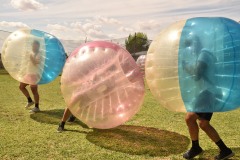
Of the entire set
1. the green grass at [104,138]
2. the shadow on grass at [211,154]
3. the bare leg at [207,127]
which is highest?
the bare leg at [207,127]

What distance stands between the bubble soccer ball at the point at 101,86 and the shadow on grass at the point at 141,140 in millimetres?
431

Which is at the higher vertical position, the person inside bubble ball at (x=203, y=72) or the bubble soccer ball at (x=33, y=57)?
the person inside bubble ball at (x=203, y=72)

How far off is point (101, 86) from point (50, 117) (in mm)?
2752

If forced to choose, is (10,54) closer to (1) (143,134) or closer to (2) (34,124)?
(2) (34,124)

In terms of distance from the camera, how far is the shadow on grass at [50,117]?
632 cm

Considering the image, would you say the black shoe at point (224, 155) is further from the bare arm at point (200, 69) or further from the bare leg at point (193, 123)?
the bare arm at point (200, 69)

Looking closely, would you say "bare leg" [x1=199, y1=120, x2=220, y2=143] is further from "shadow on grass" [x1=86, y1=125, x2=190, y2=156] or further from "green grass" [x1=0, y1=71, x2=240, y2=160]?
"shadow on grass" [x1=86, y1=125, x2=190, y2=156]

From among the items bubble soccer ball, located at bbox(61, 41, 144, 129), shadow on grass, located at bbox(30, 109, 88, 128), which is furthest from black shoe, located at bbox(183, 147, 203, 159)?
shadow on grass, located at bbox(30, 109, 88, 128)

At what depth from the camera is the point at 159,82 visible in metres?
4.10

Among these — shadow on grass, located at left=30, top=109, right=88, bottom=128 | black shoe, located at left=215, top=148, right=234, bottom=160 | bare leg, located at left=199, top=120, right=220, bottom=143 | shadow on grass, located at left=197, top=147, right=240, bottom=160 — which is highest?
bare leg, located at left=199, top=120, right=220, bottom=143

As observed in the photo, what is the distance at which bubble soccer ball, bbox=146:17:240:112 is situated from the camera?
3686 millimetres

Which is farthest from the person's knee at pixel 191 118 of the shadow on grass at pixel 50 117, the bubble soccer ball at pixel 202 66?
the shadow on grass at pixel 50 117

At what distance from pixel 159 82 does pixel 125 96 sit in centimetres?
68

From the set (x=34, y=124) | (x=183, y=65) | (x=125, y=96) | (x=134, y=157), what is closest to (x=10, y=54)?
Answer: (x=34, y=124)
